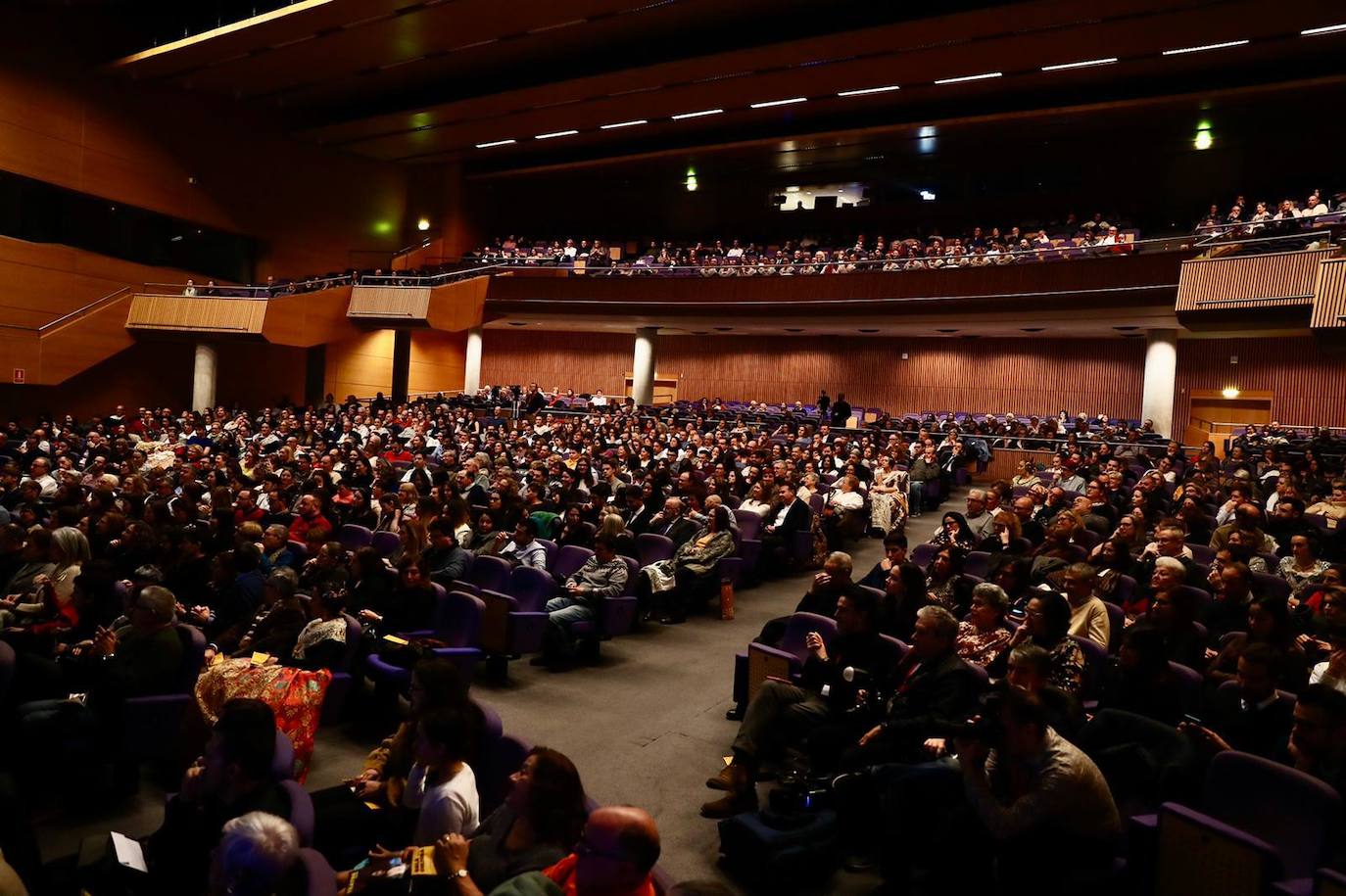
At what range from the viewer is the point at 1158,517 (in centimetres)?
697

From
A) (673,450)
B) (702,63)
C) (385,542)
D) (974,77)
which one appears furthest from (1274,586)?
(702,63)

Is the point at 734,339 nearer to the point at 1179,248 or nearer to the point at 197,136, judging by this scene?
the point at 1179,248

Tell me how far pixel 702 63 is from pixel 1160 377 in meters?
9.14

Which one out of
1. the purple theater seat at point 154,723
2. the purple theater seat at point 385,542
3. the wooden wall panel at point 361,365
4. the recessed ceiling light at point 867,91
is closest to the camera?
the purple theater seat at point 154,723

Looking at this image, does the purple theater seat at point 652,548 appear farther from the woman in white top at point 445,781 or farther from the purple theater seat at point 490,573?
the woman in white top at point 445,781

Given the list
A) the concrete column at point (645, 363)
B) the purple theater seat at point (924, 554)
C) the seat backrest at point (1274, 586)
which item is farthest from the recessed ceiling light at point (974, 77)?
the seat backrest at point (1274, 586)

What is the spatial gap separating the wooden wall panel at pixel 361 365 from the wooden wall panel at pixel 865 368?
283 cm

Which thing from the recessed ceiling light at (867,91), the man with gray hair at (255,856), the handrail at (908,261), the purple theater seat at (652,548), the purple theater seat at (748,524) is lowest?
the man with gray hair at (255,856)

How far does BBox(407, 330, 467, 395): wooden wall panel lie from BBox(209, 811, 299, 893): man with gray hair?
22441 mm

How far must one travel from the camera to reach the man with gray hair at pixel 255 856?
180cm

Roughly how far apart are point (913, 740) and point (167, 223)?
1998cm

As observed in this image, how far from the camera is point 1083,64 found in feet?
45.6

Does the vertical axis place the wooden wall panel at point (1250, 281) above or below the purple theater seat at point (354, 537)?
above

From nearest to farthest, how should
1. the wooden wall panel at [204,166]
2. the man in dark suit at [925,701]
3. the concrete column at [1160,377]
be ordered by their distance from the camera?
the man in dark suit at [925,701], the concrete column at [1160,377], the wooden wall panel at [204,166]
